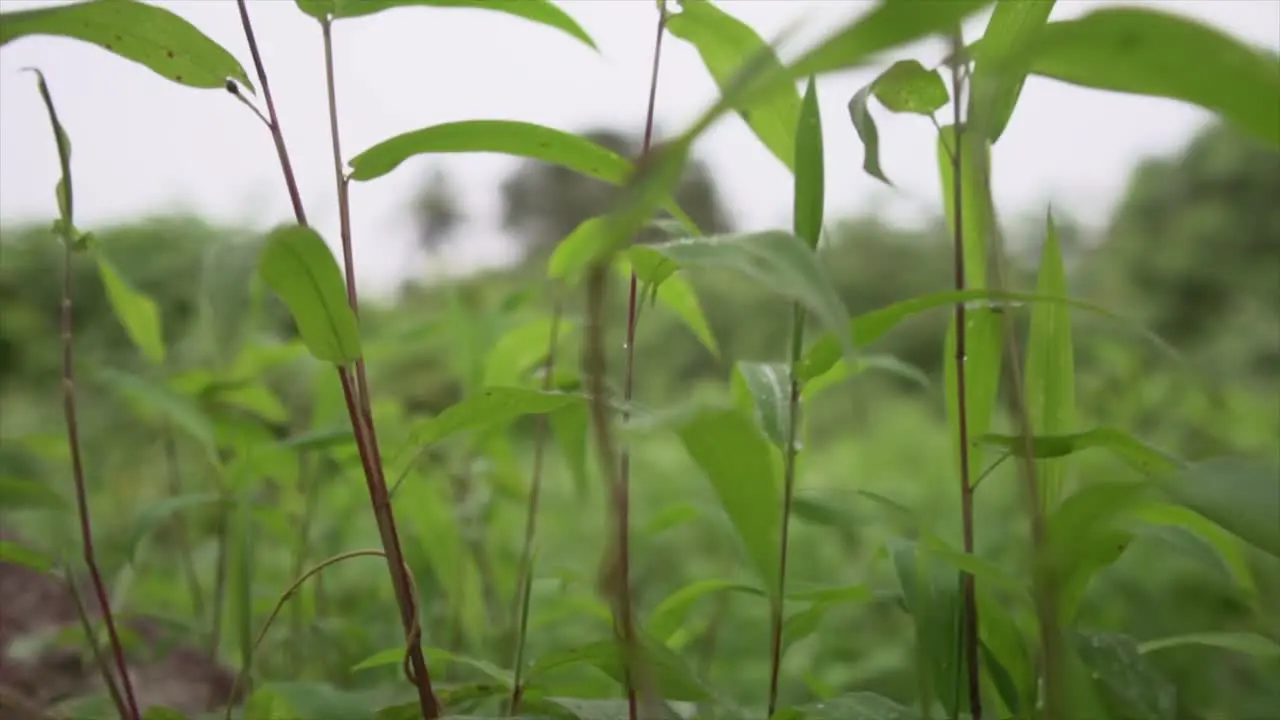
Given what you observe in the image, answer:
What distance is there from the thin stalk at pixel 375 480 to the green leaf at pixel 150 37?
1 cm

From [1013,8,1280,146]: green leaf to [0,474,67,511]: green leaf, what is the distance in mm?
368

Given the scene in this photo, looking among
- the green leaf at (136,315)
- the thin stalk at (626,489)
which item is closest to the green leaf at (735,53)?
the thin stalk at (626,489)

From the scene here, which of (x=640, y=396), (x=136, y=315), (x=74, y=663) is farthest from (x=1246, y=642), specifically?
(x=640, y=396)

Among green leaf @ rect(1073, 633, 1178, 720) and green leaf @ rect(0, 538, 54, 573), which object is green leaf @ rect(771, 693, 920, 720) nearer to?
green leaf @ rect(1073, 633, 1178, 720)

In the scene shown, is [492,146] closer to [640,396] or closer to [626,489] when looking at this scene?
[626,489]

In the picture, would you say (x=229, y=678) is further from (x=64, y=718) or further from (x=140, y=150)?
(x=140, y=150)

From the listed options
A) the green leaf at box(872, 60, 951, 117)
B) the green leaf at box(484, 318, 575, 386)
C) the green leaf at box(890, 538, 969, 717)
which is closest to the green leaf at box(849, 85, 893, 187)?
the green leaf at box(872, 60, 951, 117)

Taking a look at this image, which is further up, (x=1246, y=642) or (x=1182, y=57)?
(x=1182, y=57)

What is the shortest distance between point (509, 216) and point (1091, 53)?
60.4 inches

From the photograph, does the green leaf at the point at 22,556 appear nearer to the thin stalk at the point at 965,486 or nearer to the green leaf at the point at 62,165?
the green leaf at the point at 62,165

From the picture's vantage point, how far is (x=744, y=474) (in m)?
0.24

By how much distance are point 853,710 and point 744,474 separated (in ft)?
0.37

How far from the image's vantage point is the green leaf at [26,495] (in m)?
0.33

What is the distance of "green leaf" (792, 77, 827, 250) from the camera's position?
291 mm
